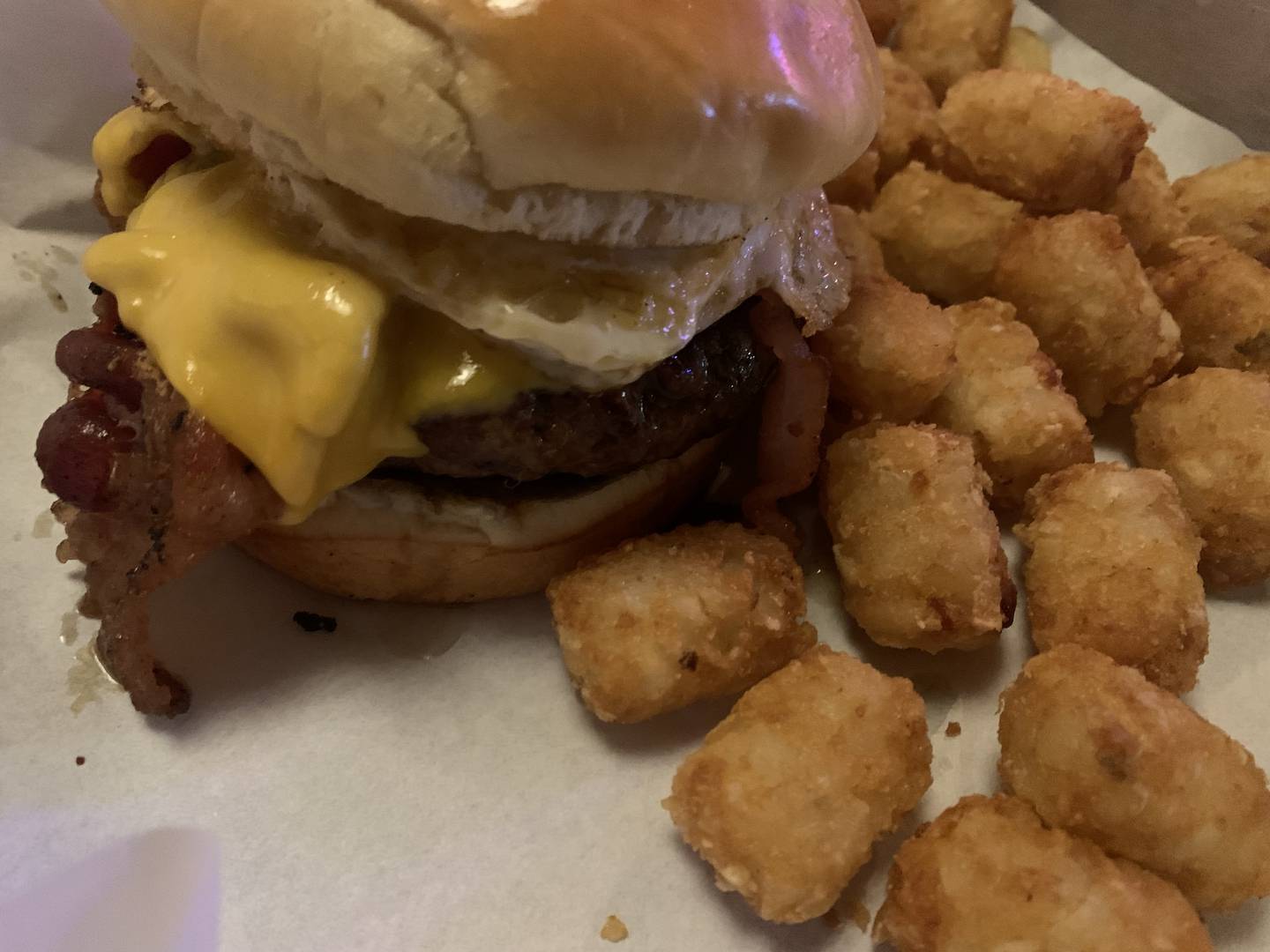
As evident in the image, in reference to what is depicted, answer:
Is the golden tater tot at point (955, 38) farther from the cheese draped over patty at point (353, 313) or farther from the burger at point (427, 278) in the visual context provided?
the cheese draped over patty at point (353, 313)

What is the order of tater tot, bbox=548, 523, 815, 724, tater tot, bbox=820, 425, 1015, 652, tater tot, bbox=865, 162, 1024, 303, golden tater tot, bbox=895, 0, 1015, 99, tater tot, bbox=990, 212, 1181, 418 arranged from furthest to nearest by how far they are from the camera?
golden tater tot, bbox=895, 0, 1015, 99, tater tot, bbox=865, 162, 1024, 303, tater tot, bbox=990, 212, 1181, 418, tater tot, bbox=820, 425, 1015, 652, tater tot, bbox=548, 523, 815, 724

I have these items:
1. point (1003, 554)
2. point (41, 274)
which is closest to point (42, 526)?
point (41, 274)

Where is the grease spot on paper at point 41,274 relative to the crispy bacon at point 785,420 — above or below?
below

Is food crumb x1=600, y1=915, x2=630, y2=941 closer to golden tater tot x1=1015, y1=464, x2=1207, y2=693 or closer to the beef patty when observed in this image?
the beef patty

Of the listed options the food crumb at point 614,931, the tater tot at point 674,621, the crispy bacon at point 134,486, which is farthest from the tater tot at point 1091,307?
the crispy bacon at point 134,486

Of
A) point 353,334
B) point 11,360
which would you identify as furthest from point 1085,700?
point 11,360

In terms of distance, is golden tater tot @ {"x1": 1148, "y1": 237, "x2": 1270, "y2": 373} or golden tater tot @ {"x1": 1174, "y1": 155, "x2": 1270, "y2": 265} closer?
golden tater tot @ {"x1": 1148, "y1": 237, "x2": 1270, "y2": 373}

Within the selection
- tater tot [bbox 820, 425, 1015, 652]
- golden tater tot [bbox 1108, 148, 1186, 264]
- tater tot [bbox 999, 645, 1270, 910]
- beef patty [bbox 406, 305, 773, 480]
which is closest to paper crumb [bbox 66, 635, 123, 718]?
beef patty [bbox 406, 305, 773, 480]
